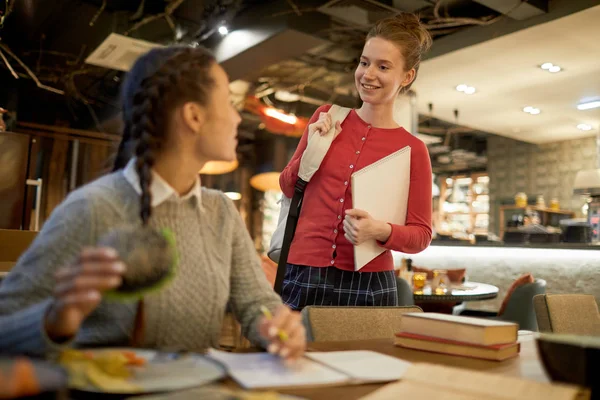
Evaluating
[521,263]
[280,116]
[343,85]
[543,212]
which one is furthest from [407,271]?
[543,212]

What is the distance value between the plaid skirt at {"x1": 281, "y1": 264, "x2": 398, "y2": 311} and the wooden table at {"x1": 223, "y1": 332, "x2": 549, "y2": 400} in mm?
455

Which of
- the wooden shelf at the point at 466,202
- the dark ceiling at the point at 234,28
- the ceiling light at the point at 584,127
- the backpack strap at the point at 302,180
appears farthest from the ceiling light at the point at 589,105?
the backpack strap at the point at 302,180

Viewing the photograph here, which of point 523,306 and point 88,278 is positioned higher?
point 88,278

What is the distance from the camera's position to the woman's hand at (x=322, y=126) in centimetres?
176

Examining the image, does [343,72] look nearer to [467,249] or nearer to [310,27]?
[310,27]

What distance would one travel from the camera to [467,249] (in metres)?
5.90

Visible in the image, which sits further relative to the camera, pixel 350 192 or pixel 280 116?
pixel 280 116

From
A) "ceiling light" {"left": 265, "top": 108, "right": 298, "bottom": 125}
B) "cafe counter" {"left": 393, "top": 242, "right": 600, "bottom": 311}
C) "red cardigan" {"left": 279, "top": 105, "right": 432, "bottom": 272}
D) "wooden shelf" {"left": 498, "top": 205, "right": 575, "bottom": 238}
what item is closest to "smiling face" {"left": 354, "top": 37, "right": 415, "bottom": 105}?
"red cardigan" {"left": 279, "top": 105, "right": 432, "bottom": 272}

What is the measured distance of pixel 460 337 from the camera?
3.37 ft

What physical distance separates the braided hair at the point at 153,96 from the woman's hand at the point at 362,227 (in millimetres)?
635

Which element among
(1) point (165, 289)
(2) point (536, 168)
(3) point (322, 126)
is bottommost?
(1) point (165, 289)

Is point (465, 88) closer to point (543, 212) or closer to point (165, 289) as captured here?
point (543, 212)

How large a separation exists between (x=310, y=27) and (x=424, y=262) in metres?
2.88

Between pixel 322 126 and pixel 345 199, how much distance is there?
0.81 feet
